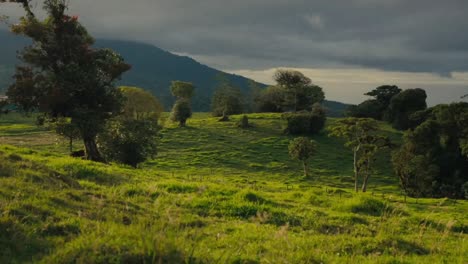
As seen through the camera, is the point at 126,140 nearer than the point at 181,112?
Yes

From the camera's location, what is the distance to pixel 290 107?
413 feet

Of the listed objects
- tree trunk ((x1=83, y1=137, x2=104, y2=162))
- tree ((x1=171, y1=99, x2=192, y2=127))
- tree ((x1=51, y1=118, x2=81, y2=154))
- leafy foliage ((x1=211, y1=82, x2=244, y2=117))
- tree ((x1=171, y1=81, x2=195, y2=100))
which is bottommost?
tree trunk ((x1=83, y1=137, x2=104, y2=162))

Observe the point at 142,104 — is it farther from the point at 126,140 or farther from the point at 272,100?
the point at 272,100

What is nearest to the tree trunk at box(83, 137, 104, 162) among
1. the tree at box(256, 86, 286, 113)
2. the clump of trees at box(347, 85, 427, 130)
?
the clump of trees at box(347, 85, 427, 130)

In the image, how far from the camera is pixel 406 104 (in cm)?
9506

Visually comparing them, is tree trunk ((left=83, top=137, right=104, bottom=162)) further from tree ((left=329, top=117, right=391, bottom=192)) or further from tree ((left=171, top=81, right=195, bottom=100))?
tree ((left=171, top=81, right=195, bottom=100))

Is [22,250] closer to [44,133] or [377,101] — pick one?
[44,133]

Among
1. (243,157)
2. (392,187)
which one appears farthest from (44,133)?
(392,187)

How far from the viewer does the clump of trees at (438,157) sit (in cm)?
5662

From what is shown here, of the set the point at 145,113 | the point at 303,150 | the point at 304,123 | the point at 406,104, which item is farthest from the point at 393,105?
the point at 145,113

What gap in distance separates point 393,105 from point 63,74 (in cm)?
8398

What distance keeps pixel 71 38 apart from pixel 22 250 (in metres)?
27.3

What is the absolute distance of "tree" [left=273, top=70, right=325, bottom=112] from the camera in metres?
120

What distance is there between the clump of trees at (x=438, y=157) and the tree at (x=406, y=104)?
22773 mm
